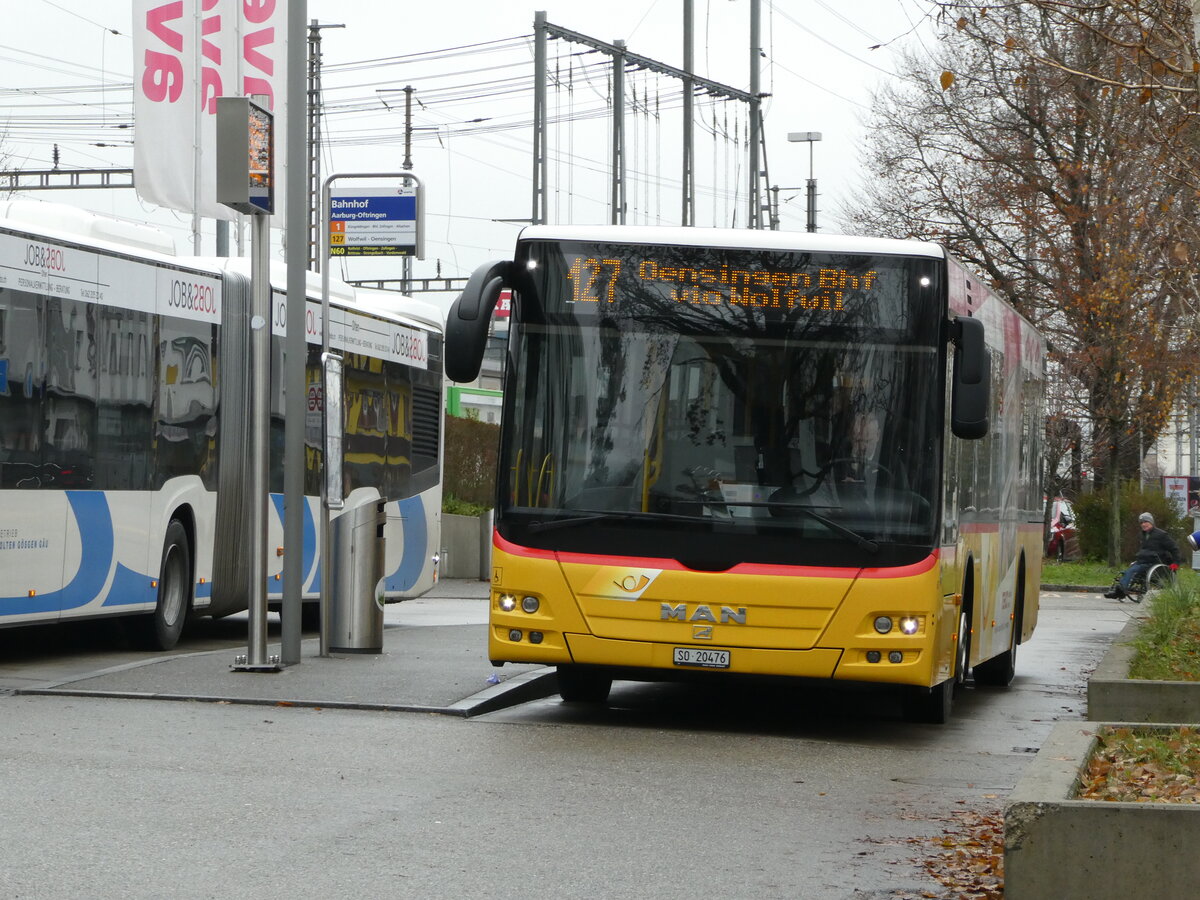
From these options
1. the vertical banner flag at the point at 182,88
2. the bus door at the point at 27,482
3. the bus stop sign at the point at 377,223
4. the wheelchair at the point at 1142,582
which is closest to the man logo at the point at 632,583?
the bus door at the point at 27,482

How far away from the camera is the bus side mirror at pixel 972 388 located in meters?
11.3

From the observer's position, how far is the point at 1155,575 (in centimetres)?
3031

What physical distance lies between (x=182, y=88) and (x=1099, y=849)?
1897cm

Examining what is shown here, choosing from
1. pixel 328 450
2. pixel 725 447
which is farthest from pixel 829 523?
pixel 328 450

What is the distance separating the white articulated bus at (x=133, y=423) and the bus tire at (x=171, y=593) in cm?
2

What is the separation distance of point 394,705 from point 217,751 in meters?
2.16

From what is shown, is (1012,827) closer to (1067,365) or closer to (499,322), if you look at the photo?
(1067,365)

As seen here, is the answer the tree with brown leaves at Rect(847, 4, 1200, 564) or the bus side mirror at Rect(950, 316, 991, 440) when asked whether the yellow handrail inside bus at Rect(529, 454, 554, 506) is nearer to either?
the bus side mirror at Rect(950, 316, 991, 440)

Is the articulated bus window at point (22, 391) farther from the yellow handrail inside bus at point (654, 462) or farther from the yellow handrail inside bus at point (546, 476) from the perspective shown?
the yellow handrail inside bus at point (654, 462)

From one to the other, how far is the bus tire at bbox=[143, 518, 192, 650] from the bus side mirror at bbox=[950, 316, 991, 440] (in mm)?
7627

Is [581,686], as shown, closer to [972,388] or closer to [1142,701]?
[972,388]

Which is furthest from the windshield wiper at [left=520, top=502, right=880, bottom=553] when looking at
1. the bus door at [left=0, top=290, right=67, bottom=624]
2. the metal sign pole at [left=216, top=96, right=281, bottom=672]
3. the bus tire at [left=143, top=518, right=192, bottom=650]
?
the bus tire at [left=143, top=518, right=192, bottom=650]

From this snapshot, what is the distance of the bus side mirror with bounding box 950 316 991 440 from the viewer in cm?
1134

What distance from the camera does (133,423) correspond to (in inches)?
628
